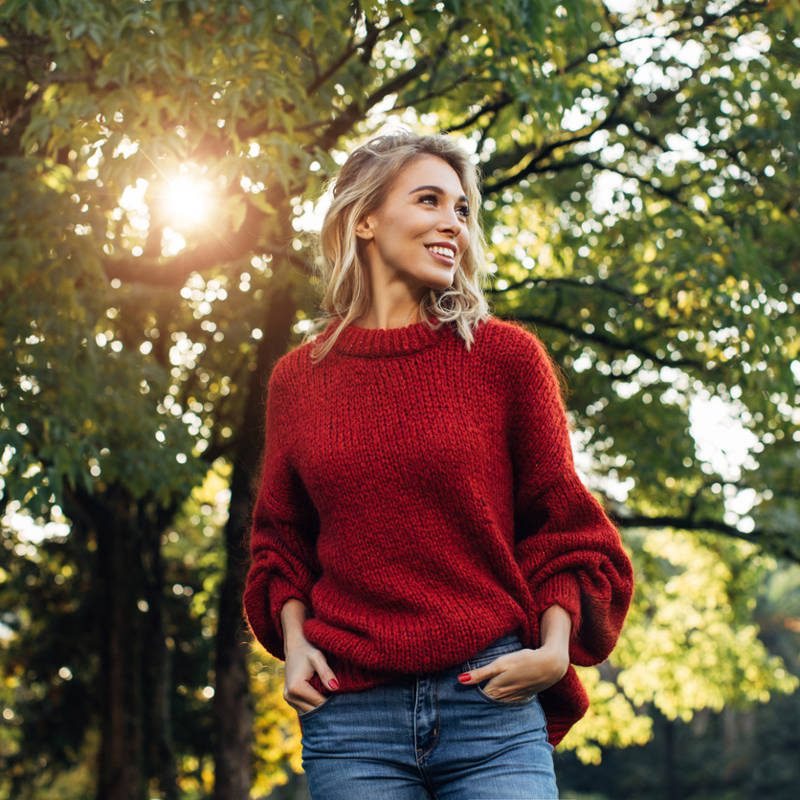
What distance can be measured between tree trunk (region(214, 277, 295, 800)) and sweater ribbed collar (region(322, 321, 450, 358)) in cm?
614

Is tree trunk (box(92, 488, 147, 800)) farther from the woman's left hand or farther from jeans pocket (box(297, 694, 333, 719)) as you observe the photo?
the woman's left hand

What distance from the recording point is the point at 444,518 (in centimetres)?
234

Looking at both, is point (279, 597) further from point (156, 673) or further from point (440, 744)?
point (156, 673)

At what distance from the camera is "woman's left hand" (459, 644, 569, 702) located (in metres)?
2.21

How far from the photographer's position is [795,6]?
6.91m

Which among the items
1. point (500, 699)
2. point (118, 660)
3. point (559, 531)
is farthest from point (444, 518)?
point (118, 660)

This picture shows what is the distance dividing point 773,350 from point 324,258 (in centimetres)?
560

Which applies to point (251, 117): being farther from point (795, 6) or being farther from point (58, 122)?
point (795, 6)

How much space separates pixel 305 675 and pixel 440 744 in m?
0.32

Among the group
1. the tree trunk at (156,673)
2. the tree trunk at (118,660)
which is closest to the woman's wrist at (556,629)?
the tree trunk at (118,660)

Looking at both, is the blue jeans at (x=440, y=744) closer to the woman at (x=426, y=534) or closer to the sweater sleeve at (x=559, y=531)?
the woman at (x=426, y=534)

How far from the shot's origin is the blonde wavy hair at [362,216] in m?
2.62

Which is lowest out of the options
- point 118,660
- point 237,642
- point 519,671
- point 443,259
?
point 519,671

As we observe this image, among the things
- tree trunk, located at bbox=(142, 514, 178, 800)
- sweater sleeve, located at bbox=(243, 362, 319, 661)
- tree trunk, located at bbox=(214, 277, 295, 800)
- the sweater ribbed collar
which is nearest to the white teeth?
the sweater ribbed collar
